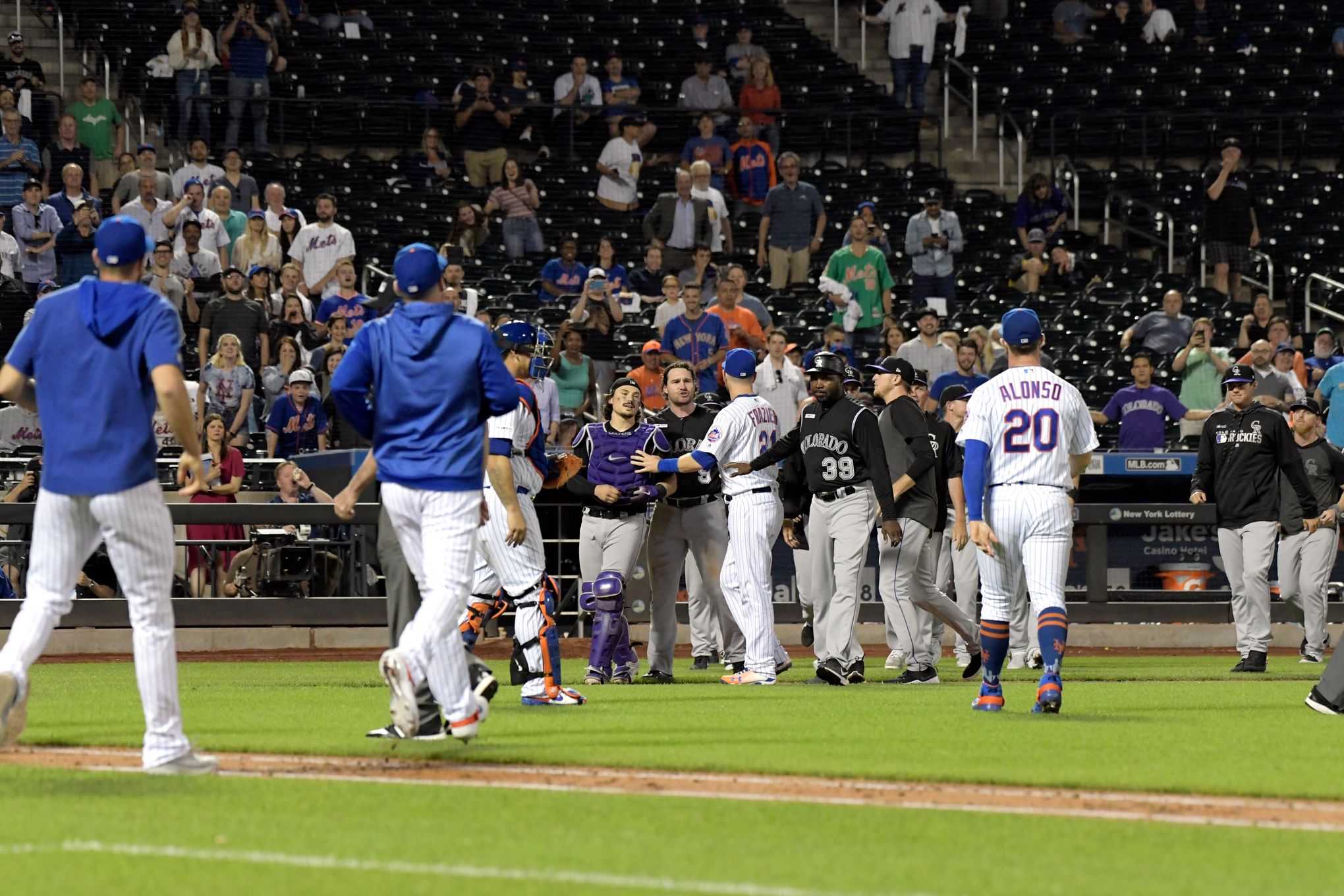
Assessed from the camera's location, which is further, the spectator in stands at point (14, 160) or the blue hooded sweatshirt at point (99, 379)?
the spectator in stands at point (14, 160)

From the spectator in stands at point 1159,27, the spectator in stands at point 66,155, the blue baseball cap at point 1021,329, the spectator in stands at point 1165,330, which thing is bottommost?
the blue baseball cap at point 1021,329

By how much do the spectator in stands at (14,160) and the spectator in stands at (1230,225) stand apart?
15.9 metres

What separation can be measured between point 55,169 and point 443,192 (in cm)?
514

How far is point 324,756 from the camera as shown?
27.2 ft

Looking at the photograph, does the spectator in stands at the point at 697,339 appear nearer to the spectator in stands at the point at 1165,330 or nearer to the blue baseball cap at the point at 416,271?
the spectator in stands at the point at 1165,330

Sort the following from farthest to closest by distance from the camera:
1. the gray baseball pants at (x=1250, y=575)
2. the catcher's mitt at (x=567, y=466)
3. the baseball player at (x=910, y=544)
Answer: the gray baseball pants at (x=1250, y=575) → the baseball player at (x=910, y=544) → the catcher's mitt at (x=567, y=466)

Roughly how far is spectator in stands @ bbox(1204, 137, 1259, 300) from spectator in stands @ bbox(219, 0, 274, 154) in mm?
13329

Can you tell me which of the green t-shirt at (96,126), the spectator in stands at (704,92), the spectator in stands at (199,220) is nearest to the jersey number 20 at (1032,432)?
the spectator in stands at (199,220)

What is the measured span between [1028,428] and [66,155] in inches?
662

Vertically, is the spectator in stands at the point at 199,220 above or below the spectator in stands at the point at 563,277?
above

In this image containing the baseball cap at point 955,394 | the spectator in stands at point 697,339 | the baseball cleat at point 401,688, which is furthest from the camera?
the spectator in stands at point 697,339

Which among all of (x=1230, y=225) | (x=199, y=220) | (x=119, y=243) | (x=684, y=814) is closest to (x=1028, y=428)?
(x=684, y=814)

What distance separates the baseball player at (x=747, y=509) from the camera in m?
13.0

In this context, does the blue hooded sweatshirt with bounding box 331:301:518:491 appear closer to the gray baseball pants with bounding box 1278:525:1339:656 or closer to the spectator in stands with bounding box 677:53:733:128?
the gray baseball pants with bounding box 1278:525:1339:656
